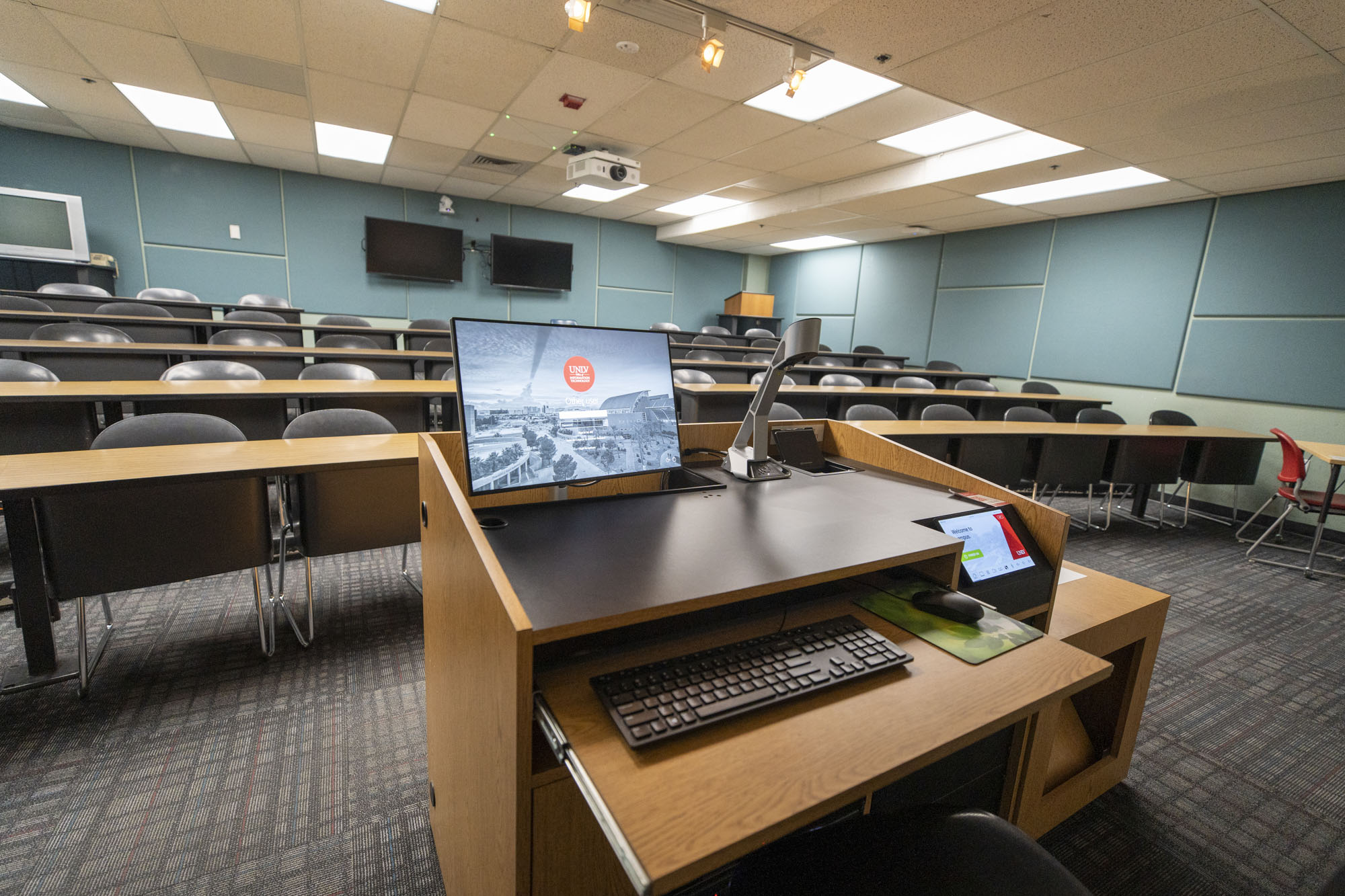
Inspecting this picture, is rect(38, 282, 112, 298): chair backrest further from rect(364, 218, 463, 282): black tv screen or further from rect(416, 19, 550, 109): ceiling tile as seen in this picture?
rect(416, 19, 550, 109): ceiling tile

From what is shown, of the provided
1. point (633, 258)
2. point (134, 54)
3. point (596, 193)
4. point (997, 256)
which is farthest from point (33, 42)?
point (997, 256)

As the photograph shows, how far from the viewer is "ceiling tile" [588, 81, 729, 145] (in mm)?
3871

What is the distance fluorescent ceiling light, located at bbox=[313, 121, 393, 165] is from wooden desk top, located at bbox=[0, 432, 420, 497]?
14.0ft

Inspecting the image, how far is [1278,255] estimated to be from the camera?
4.70 m

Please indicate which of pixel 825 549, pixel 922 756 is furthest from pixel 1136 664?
pixel 922 756

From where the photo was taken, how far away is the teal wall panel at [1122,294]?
5.31 metres

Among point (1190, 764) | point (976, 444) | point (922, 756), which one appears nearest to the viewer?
point (922, 756)

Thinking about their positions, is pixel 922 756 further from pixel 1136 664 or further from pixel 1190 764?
pixel 1190 764

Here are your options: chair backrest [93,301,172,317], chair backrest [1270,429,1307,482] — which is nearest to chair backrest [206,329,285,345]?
chair backrest [93,301,172,317]

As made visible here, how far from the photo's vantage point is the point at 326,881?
1.30 metres

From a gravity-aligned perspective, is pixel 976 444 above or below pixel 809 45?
below

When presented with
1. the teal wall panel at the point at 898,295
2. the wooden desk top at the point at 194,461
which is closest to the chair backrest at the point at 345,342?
the wooden desk top at the point at 194,461

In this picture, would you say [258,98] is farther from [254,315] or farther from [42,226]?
[42,226]

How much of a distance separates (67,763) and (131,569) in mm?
516
